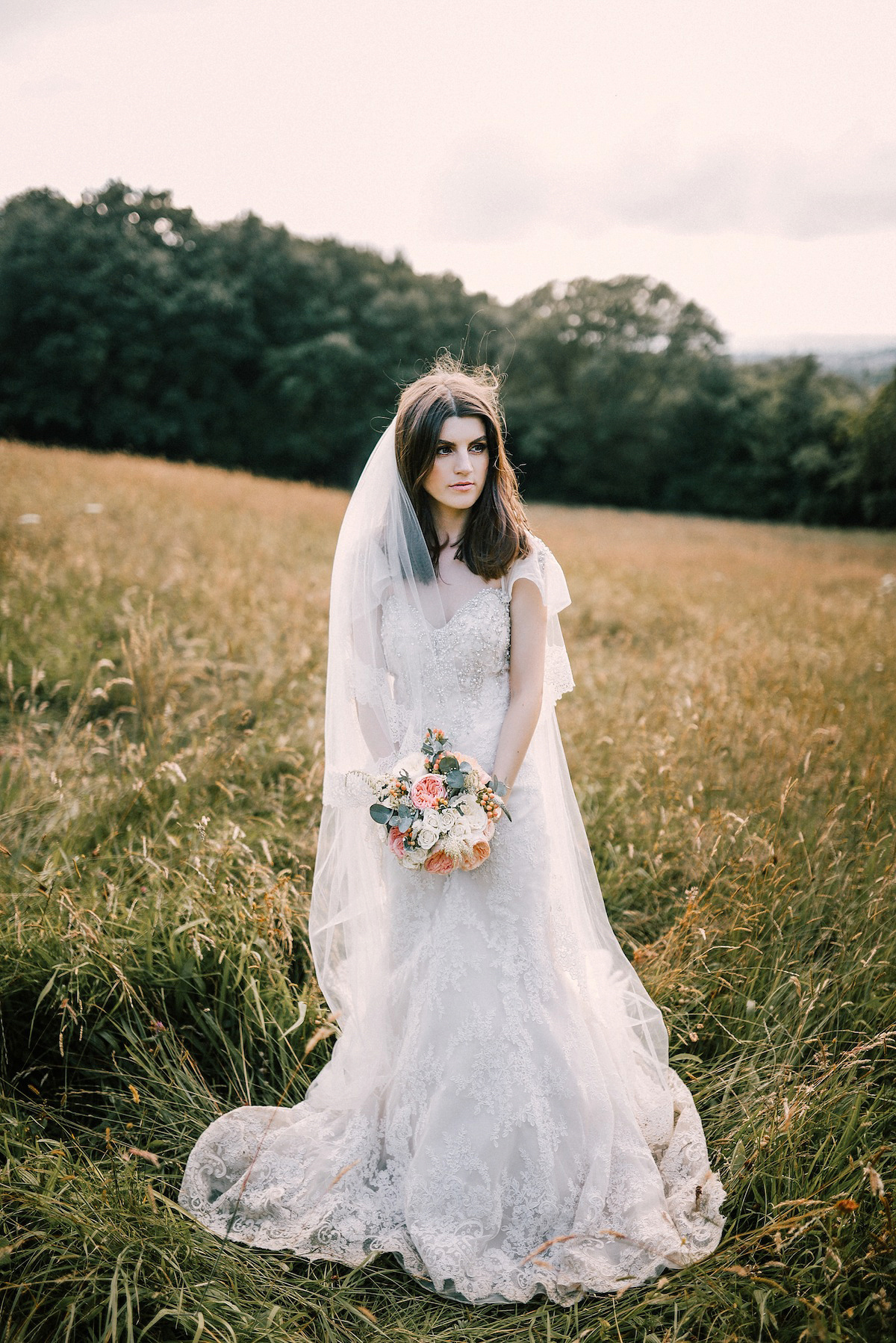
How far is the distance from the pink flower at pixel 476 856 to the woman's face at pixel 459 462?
113cm

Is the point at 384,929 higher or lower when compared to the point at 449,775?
lower

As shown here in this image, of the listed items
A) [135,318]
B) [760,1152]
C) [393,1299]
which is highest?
[135,318]

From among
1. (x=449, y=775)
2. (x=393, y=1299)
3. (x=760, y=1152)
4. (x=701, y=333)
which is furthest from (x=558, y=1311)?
(x=701, y=333)

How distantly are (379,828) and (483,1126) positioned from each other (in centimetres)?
96

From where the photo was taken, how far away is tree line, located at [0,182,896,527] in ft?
102

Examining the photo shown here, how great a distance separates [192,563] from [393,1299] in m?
6.44

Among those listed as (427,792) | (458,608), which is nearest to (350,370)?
(458,608)

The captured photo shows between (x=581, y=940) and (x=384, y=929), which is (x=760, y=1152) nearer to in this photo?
(x=581, y=940)

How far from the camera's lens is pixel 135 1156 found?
245 centimetres

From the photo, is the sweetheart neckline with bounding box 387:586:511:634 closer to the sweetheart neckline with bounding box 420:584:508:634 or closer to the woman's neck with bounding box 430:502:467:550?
the sweetheart neckline with bounding box 420:584:508:634

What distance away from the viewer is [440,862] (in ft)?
7.59

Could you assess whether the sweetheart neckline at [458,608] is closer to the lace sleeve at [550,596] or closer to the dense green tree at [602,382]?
the lace sleeve at [550,596]

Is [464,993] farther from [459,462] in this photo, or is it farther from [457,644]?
[459,462]

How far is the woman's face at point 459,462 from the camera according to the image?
2.63m
